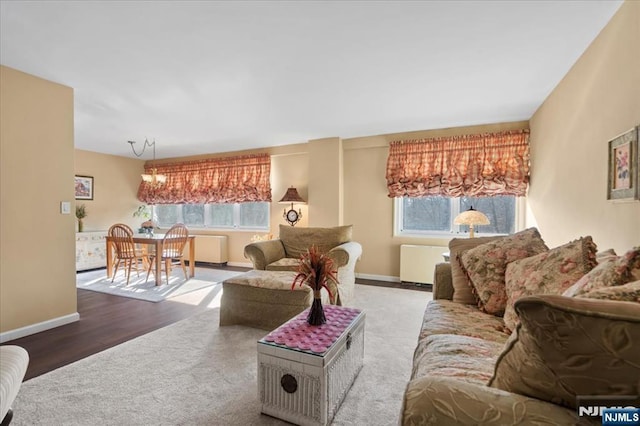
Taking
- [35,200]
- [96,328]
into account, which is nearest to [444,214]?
[96,328]

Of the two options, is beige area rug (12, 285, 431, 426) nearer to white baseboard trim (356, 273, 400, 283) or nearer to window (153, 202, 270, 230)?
white baseboard trim (356, 273, 400, 283)

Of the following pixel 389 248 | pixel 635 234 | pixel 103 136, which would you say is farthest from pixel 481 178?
pixel 103 136

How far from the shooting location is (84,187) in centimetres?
565

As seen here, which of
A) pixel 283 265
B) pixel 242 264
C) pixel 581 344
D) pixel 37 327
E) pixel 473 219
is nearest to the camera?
pixel 581 344

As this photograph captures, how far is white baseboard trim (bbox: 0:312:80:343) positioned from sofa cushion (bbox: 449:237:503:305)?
143 inches

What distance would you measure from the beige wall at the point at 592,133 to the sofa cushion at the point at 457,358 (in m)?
1.16

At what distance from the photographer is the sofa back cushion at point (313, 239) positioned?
3.71 metres

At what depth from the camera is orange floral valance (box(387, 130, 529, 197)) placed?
12.5ft

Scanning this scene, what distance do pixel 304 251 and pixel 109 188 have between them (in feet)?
16.3

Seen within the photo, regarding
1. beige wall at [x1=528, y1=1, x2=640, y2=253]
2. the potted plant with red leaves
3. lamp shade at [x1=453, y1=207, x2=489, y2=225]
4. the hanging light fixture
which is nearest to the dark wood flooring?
the hanging light fixture

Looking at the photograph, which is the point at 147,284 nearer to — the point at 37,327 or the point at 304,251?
the point at 37,327

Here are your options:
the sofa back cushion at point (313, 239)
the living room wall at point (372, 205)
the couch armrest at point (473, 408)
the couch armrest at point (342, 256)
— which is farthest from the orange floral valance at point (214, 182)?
the couch armrest at point (473, 408)

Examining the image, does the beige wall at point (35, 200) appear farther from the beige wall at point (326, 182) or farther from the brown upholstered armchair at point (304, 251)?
the beige wall at point (326, 182)

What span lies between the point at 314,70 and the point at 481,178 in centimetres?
279
